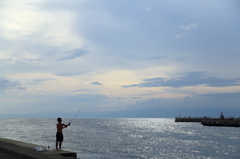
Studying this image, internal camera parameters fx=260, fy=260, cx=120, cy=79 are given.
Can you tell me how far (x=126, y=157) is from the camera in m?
23.7

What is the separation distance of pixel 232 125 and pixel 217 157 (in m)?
74.5

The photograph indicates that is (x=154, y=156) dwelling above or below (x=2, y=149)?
below

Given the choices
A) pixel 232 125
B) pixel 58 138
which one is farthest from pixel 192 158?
pixel 232 125

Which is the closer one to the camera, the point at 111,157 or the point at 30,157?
the point at 30,157

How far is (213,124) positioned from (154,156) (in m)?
79.6

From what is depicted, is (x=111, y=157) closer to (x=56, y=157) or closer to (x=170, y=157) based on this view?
(x=170, y=157)

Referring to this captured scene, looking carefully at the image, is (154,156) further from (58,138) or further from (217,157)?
(58,138)

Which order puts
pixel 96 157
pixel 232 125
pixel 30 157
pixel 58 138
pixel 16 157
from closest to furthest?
1. pixel 30 157
2. pixel 16 157
3. pixel 58 138
4. pixel 96 157
5. pixel 232 125

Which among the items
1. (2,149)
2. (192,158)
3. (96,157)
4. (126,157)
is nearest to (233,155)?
(192,158)

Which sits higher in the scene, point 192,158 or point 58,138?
point 58,138

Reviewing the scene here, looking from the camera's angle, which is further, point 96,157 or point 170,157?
point 170,157

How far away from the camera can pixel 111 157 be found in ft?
76.8

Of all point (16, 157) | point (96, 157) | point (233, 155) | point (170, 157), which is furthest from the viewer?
point (233, 155)

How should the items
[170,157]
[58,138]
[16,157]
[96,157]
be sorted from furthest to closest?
[170,157], [96,157], [58,138], [16,157]
